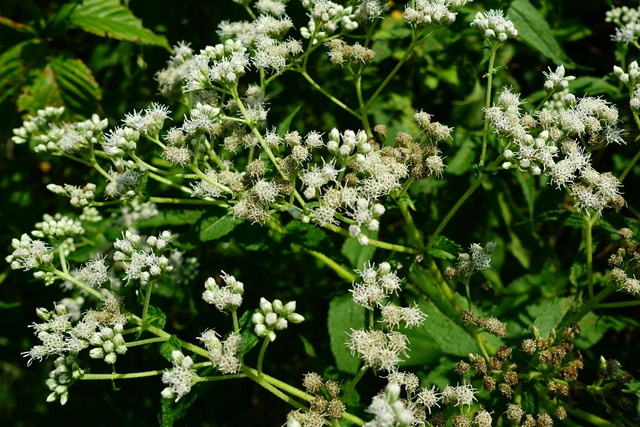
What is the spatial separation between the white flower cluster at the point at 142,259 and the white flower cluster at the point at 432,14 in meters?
1.90

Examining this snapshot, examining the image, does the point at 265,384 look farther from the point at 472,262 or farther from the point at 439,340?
the point at 472,262

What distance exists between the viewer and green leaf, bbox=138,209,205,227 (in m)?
3.61

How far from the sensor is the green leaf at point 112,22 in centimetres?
375

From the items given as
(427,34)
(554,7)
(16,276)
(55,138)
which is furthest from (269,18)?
(16,276)

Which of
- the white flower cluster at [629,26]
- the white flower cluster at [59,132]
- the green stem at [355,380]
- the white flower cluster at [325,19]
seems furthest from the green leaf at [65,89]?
the white flower cluster at [629,26]

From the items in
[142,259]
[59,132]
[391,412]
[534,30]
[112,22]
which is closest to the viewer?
[391,412]

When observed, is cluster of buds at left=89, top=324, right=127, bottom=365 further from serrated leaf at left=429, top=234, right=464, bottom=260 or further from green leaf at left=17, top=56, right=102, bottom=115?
green leaf at left=17, top=56, right=102, bottom=115

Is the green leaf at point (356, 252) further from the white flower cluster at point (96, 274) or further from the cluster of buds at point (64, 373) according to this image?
the cluster of buds at point (64, 373)

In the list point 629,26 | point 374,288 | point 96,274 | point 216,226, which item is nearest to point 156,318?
point 96,274

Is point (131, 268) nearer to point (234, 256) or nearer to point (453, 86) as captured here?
point (234, 256)

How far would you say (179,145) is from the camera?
3094 millimetres

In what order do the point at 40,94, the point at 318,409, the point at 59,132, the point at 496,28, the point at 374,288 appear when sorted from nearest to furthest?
the point at 318,409, the point at 374,288, the point at 496,28, the point at 59,132, the point at 40,94

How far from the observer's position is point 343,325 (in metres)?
3.27

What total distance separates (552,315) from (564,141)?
106 centimetres
